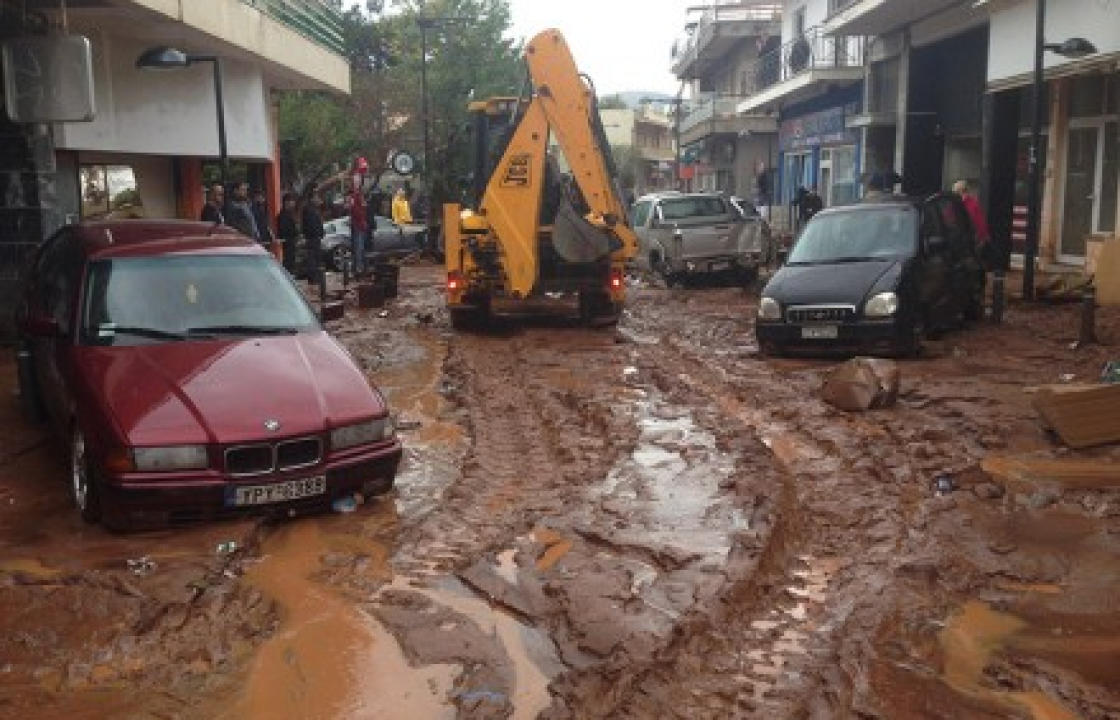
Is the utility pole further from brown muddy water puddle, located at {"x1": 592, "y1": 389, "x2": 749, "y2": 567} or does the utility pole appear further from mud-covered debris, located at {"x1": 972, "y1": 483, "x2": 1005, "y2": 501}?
mud-covered debris, located at {"x1": 972, "y1": 483, "x2": 1005, "y2": 501}

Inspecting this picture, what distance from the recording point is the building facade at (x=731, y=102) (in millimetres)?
40750

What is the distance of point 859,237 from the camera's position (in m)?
12.3

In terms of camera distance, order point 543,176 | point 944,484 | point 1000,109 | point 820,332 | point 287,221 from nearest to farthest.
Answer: point 944,484
point 820,332
point 543,176
point 1000,109
point 287,221

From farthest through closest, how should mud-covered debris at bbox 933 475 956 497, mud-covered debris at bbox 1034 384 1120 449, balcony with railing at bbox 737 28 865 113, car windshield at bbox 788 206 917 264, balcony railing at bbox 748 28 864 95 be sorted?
balcony railing at bbox 748 28 864 95 → balcony with railing at bbox 737 28 865 113 → car windshield at bbox 788 206 917 264 → mud-covered debris at bbox 1034 384 1120 449 → mud-covered debris at bbox 933 475 956 497

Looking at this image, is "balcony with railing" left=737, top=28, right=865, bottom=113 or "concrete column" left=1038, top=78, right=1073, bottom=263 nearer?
"concrete column" left=1038, top=78, right=1073, bottom=263

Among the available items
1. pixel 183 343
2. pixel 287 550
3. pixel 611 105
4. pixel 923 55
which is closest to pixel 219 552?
pixel 287 550

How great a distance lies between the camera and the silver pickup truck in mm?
19844

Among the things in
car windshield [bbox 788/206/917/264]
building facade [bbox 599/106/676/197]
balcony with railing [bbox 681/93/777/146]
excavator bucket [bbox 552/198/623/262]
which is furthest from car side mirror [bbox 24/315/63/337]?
building facade [bbox 599/106/676/197]

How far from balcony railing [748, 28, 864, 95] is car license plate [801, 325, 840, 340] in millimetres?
17555

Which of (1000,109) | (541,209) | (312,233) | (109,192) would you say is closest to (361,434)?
(541,209)

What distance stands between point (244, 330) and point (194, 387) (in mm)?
893

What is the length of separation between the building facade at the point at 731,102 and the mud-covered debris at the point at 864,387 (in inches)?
1042

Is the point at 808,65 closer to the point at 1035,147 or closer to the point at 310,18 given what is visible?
the point at 310,18

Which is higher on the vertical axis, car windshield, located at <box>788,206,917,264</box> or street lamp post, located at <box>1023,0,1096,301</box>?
street lamp post, located at <box>1023,0,1096,301</box>
